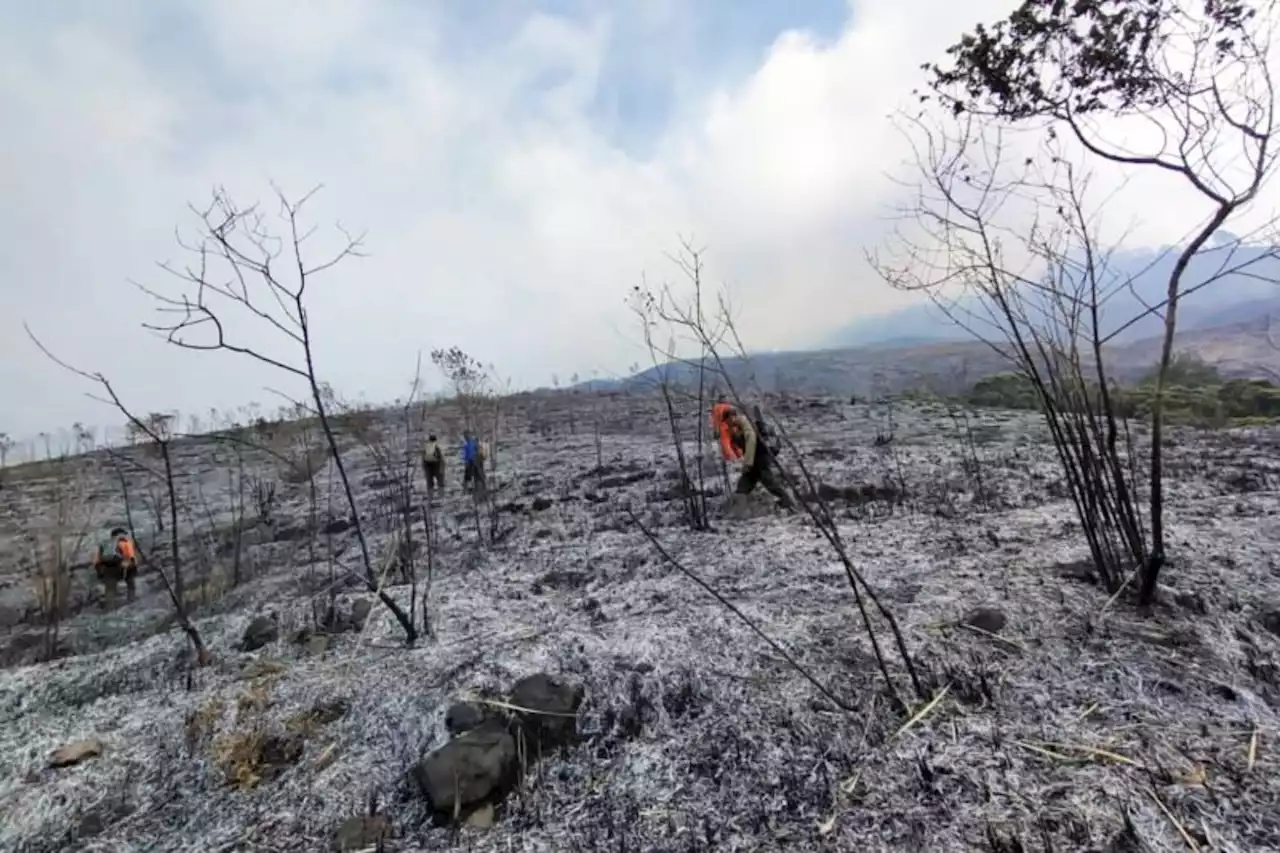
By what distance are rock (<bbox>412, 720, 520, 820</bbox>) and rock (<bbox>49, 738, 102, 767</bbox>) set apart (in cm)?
202

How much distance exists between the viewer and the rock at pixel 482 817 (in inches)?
108

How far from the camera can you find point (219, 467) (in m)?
19.0

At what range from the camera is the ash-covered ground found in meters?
2.44

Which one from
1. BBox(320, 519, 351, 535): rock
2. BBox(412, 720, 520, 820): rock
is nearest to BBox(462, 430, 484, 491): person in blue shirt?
BBox(320, 519, 351, 535): rock

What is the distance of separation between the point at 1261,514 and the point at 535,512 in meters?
7.42

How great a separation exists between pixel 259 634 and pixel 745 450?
4558 mm

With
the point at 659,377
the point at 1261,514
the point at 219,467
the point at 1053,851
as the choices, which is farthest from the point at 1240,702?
the point at 219,467

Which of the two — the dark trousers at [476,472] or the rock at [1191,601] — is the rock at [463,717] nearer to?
the rock at [1191,601]

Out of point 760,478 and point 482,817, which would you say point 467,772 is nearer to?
point 482,817

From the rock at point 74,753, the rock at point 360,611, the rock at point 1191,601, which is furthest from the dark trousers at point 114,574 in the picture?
the rock at point 1191,601

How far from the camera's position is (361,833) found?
274 cm

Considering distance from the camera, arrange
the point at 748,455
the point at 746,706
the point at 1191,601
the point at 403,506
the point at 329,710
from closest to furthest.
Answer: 1. the point at 746,706
2. the point at 1191,601
3. the point at 329,710
4. the point at 748,455
5. the point at 403,506

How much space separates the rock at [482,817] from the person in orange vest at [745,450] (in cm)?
404

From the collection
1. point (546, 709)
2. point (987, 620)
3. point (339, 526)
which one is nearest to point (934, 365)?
point (339, 526)
